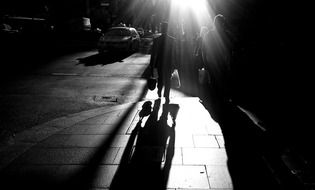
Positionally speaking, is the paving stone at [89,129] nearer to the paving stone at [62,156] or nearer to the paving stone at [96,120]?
the paving stone at [96,120]

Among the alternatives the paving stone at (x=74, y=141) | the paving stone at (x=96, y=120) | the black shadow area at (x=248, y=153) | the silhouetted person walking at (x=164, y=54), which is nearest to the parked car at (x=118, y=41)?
the silhouetted person walking at (x=164, y=54)

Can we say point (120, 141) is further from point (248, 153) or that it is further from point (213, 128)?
point (248, 153)

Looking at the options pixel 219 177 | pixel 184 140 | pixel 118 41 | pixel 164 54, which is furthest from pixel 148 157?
pixel 118 41

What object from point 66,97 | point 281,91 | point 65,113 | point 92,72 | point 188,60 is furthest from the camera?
point 188,60

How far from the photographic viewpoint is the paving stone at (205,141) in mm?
4715

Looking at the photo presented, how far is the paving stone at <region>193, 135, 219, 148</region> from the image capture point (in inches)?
186

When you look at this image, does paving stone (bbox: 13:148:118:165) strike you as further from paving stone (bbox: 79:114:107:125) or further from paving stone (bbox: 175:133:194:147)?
paving stone (bbox: 79:114:107:125)

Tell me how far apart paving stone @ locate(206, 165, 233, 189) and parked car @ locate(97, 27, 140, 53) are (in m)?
15.3

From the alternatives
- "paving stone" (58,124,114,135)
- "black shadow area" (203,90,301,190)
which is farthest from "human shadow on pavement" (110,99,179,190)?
"black shadow area" (203,90,301,190)

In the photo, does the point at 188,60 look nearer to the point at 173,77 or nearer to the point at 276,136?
the point at 173,77

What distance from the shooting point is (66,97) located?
7.92 m

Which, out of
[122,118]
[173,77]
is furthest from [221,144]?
[173,77]

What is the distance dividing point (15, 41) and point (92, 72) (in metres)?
17.1

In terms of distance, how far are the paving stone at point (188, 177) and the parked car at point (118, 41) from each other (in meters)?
15.2
